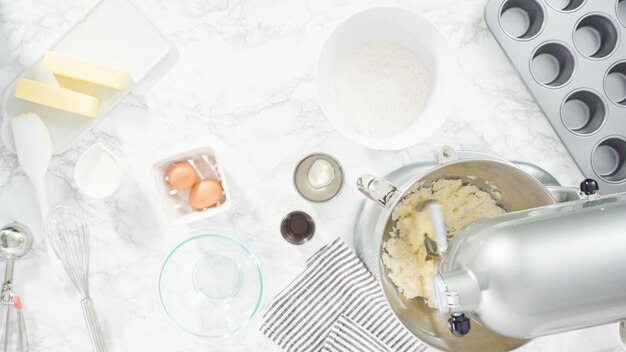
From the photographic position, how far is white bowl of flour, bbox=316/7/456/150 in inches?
28.6

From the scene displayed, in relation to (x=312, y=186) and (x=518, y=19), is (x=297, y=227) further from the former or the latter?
(x=518, y=19)

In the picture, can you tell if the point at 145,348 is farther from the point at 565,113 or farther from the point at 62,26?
the point at 565,113

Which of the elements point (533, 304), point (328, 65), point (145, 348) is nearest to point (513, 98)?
point (328, 65)

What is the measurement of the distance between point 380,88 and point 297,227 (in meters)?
0.23

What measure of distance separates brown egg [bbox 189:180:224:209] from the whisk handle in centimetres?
21

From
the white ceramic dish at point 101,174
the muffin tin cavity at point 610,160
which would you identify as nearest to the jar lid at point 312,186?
the white ceramic dish at point 101,174

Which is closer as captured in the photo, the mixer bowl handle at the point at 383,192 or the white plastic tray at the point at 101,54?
the mixer bowl handle at the point at 383,192

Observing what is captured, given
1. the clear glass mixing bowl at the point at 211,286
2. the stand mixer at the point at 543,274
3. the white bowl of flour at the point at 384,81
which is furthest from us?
the clear glass mixing bowl at the point at 211,286

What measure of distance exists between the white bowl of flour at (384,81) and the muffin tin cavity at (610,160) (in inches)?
11.1

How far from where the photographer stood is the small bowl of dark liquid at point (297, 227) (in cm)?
82

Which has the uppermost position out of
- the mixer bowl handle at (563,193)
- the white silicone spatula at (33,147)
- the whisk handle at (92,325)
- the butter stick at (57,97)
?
the butter stick at (57,97)

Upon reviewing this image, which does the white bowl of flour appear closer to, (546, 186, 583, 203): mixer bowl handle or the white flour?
the white flour

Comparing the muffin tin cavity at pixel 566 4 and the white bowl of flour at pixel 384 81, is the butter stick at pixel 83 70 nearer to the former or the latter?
the white bowl of flour at pixel 384 81

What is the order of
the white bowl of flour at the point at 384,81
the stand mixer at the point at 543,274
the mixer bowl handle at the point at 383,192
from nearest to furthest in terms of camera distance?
the stand mixer at the point at 543,274 → the mixer bowl handle at the point at 383,192 → the white bowl of flour at the point at 384,81
